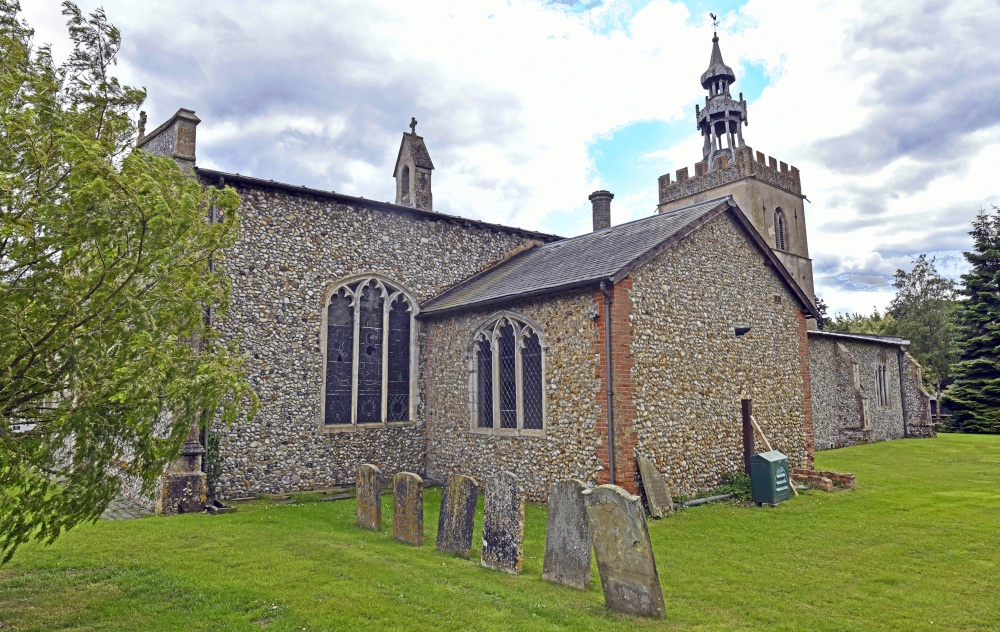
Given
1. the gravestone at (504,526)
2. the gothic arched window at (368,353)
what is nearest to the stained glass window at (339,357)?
the gothic arched window at (368,353)

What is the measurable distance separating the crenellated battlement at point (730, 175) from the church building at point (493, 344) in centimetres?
2440

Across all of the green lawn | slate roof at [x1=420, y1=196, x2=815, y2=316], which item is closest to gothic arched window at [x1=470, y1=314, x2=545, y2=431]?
slate roof at [x1=420, y1=196, x2=815, y2=316]

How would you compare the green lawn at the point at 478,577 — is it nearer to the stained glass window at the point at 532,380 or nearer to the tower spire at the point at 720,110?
the stained glass window at the point at 532,380

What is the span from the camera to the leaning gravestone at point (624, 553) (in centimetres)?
623

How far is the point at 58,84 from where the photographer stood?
5.05 meters

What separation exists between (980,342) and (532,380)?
1324 inches

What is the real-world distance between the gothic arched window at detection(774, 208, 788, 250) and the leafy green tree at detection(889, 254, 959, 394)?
1202 centimetres

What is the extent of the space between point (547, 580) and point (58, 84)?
7.10m

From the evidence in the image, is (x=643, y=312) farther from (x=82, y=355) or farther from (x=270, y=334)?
(x=82, y=355)

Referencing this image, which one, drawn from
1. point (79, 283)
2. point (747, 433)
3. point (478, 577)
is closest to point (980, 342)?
point (747, 433)

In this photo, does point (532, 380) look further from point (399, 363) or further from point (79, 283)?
point (79, 283)

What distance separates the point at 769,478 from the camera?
12336 millimetres

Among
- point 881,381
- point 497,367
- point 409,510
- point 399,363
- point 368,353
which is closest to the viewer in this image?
point 409,510

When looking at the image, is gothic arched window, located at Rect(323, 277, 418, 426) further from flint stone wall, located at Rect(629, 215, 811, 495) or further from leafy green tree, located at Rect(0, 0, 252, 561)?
leafy green tree, located at Rect(0, 0, 252, 561)
